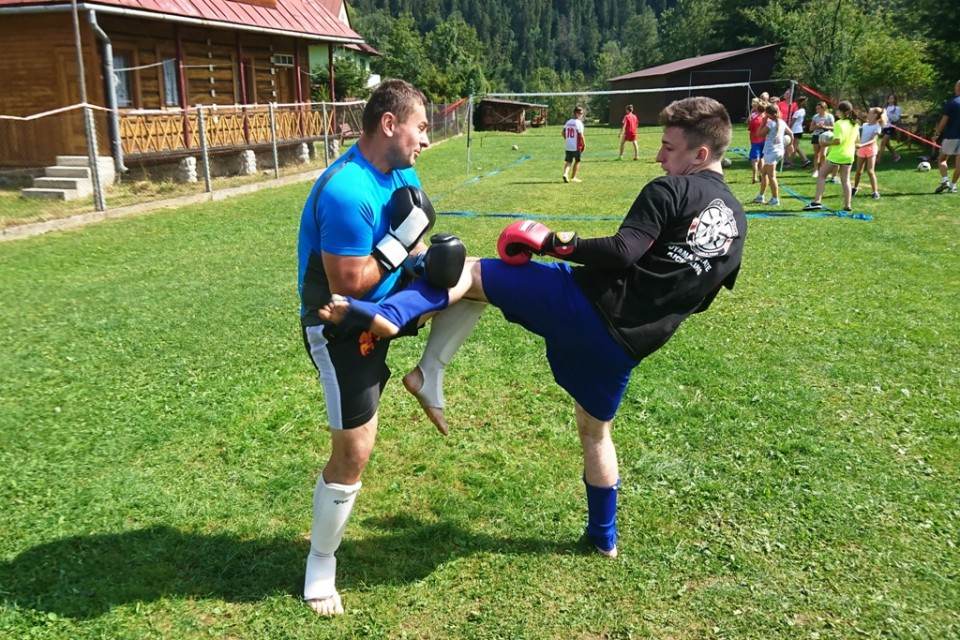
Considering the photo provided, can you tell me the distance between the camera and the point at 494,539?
3.88m

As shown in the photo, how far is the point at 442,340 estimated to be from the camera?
3604mm

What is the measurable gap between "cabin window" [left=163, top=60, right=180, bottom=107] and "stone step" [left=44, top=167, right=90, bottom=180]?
450 cm

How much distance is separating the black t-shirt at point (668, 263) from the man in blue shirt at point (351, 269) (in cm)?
88

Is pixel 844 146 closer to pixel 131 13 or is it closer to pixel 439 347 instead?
pixel 439 347

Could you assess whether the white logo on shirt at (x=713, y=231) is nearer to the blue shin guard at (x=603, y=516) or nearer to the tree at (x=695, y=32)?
the blue shin guard at (x=603, y=516)

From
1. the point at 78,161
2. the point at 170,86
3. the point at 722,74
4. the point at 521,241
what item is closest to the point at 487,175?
the point at 170,86

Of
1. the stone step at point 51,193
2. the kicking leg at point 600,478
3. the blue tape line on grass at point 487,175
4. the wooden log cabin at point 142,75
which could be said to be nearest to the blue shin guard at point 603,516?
the kicking leg at point 600,478

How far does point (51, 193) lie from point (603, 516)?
49.5 ft

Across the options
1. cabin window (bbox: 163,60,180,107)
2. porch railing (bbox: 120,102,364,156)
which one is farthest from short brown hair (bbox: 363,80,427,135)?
cabin window (bbox: 163,60,180,107)

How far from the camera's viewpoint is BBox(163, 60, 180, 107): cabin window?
20047mm

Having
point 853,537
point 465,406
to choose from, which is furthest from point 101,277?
point 853,537

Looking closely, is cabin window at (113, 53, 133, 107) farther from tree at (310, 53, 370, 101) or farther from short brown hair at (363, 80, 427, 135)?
tree at (310, 53, 370, 101)

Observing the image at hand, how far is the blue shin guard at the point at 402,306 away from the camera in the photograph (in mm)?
2840

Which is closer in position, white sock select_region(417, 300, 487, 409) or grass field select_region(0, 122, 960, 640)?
grass field select_region(0, 122, 960, 640)
